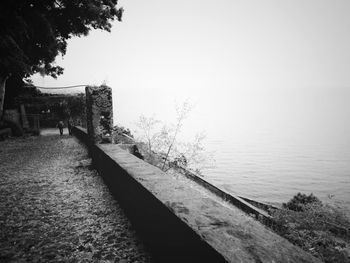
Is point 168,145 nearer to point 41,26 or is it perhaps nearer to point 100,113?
point 100,113

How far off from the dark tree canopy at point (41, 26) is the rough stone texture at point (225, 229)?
1051 cm

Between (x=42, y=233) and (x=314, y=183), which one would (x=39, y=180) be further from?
(x=314, y=183)

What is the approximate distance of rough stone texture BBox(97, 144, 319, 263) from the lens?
1.69 meters

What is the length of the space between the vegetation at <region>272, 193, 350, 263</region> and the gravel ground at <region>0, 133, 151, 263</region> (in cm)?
430

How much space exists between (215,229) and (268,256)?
50 centimetres

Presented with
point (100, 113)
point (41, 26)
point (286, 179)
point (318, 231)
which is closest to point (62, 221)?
point (100, 113)

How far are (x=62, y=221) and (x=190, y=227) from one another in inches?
103

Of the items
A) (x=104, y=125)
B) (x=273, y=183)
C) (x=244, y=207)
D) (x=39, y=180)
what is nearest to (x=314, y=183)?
(x=273, y=183)

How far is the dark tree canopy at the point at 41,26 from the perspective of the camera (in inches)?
417

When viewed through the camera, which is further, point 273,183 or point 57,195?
point 273,183

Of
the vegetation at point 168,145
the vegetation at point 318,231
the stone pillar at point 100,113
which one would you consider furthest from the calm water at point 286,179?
the stone pillar at point 100,113

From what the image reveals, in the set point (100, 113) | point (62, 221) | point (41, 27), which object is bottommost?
point (62, 221)

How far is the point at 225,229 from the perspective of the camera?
2.09 metres

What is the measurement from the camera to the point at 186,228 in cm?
217
